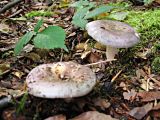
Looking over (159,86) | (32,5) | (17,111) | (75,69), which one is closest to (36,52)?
(75,69)

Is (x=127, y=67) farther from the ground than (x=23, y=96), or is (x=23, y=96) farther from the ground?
(x=23, y=96)

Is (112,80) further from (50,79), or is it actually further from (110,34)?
(50,79)

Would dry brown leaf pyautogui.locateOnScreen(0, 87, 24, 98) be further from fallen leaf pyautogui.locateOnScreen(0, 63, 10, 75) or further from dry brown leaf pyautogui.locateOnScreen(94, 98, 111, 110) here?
dry brown leaf pyautogui.locateOnScreen(94, 98, 111, 110)

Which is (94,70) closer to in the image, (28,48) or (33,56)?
(33,56)

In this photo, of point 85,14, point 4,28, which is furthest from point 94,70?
point 4,28

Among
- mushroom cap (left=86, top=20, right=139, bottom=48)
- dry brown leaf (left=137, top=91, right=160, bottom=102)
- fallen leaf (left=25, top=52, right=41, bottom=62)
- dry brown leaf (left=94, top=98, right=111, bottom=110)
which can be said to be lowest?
dry brown leaf (left=137, top=91, right=160, bottom=102)

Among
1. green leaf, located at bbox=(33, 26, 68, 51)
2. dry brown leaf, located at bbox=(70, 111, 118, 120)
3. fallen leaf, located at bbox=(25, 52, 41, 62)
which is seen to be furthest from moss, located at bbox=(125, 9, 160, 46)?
dry brown leaf, located at bbox=(70, 111, 118, 120)

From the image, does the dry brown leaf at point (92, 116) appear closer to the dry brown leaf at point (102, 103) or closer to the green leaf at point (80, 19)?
the dry brown leaf at point (102, 103)

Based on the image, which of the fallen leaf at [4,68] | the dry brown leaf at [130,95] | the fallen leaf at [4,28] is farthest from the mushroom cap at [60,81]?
the fallen leaf at [4,28]
